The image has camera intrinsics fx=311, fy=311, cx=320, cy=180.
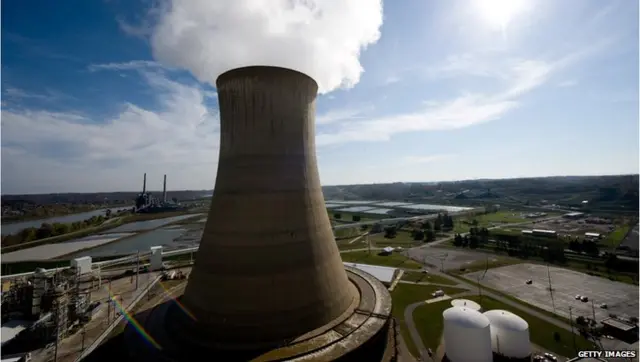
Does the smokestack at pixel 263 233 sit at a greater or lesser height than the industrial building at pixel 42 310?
greater

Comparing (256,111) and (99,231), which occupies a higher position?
(256,111)

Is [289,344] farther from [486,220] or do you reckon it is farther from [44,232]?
[486,220]

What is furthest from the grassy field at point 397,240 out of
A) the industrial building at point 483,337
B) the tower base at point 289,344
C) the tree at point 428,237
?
the tower base at point 289,344

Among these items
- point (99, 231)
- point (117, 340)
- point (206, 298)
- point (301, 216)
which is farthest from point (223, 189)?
point (99, 231)

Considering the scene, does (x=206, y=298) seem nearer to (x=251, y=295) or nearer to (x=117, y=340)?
(x=251, y=295)

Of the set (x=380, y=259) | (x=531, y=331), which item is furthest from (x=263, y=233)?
(x=380, y=259)
